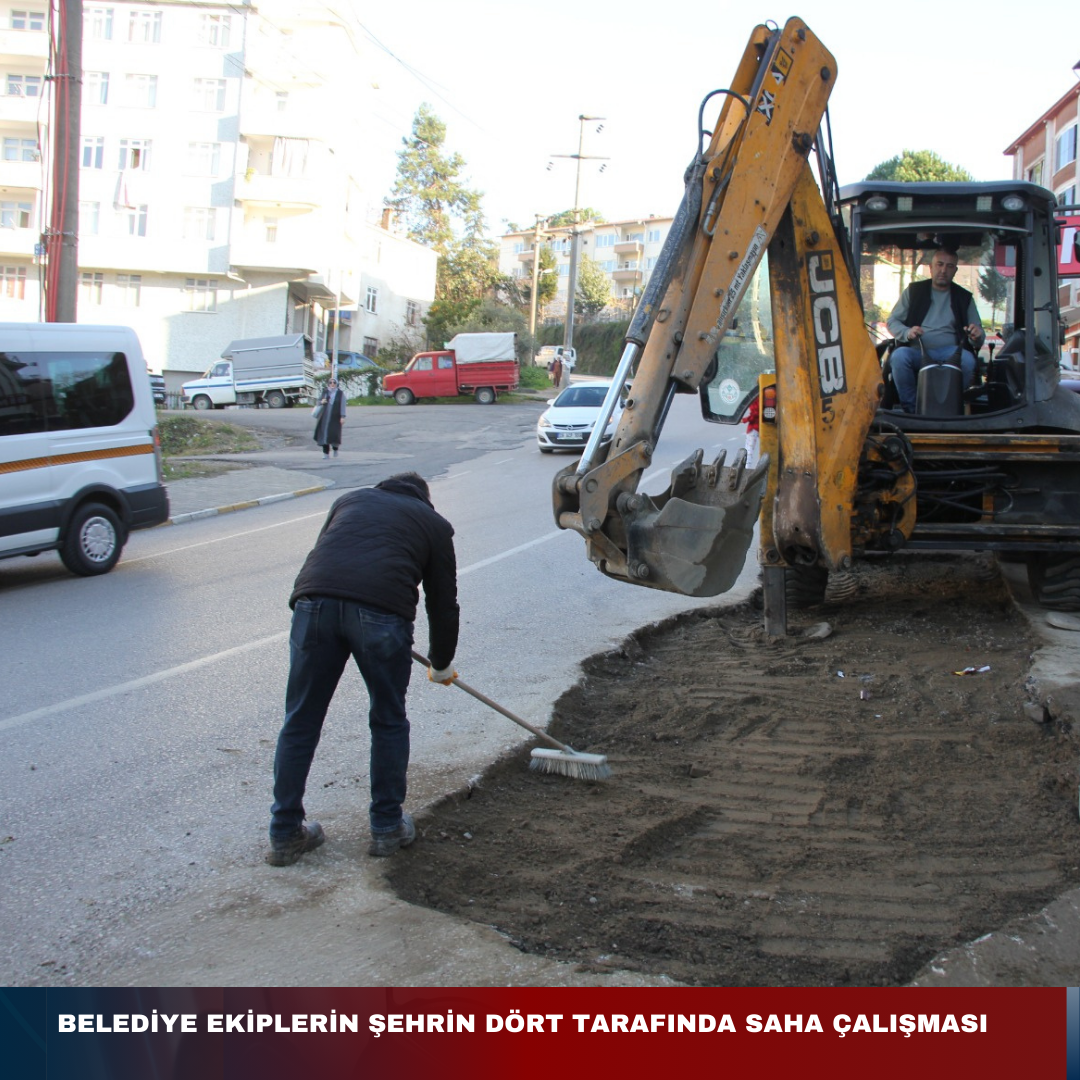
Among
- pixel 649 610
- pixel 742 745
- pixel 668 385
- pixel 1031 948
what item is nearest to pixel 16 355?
pixel 649 610

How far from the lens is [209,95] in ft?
148

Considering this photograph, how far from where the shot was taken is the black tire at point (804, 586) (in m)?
8.60

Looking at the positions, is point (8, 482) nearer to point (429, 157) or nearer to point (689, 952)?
point (689, 952)

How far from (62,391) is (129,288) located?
3817cm

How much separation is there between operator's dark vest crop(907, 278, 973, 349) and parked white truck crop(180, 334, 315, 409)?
33.4m

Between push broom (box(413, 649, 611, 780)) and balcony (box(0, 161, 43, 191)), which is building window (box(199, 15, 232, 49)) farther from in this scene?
A: push broom (box(413, 649, 611, 780))

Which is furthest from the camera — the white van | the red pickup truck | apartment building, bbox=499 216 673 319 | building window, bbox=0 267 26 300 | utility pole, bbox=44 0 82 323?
apartment building, bbox=499 216 673 319

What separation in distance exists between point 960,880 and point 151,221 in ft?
155

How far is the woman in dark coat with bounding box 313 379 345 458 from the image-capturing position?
23266 millimetres

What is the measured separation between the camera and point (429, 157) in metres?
67.4

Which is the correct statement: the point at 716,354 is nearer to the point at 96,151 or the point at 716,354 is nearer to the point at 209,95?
the point at 209,95

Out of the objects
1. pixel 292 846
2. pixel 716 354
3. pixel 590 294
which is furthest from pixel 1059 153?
pixel 292 846

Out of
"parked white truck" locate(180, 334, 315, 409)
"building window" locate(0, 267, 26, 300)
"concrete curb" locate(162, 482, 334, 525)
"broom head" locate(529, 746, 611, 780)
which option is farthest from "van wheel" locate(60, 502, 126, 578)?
"building window" locate(0, 267, 26, 300)

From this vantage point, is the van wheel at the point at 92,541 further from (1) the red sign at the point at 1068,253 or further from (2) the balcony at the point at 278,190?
(2) the balcony at the point at 278,190
